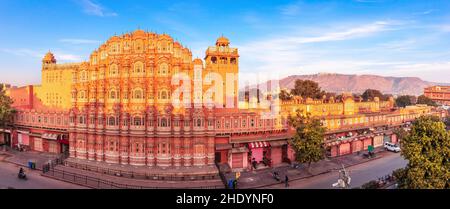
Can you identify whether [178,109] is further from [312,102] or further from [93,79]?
[312,102]

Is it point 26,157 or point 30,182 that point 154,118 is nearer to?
point 30,182

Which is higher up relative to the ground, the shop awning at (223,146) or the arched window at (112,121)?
the arched window at (112,121)

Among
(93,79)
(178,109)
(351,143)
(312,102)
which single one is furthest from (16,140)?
(351,143)

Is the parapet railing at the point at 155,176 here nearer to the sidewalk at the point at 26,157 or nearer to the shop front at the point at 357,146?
the sidewalk at the point at 26,157

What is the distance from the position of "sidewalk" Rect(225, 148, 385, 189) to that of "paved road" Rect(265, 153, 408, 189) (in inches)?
40.2

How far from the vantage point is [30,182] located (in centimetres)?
3394

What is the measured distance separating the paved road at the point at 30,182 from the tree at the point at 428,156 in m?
35.4

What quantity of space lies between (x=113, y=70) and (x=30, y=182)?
17935mm

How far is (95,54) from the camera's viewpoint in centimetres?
4181

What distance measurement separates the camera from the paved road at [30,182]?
3234cm

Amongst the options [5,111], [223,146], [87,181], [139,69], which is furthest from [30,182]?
[223,146]

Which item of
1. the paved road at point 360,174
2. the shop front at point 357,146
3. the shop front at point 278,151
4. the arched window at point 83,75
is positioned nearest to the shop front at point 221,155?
the shop front at point 278,151

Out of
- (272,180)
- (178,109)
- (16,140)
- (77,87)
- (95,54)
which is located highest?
(95,54)

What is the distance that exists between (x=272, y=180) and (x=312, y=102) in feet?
74.2
